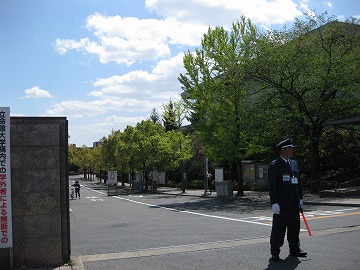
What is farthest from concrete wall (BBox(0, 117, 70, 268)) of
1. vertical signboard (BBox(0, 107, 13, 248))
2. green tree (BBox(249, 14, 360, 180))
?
green tree (BBox(249, 14, 360, 180))

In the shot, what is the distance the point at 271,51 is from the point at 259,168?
14427 millimetres

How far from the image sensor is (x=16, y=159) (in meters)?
6.87

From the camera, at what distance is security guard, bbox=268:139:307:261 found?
702 cm

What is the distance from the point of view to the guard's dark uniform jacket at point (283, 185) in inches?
281

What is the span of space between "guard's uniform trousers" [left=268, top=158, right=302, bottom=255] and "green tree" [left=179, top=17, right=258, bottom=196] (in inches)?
746

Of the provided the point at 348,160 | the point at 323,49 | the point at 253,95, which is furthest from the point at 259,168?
the point at 323,49

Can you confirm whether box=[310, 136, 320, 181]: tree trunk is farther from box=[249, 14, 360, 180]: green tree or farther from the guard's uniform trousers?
the guard's uniform trousers

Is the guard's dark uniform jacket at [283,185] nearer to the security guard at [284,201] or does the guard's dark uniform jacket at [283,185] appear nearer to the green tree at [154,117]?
the security guard at [284,201]

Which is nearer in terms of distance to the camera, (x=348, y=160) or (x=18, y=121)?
(x=18, y=121)

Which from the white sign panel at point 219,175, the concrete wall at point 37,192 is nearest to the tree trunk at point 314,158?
the white sign panel at point 219,175

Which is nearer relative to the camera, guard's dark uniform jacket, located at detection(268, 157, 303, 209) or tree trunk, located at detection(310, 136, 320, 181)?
guard's dark uniform jacket, located at detection(268, 157, 303, 209)

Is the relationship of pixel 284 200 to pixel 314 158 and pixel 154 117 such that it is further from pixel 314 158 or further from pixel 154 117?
pixel 154 117

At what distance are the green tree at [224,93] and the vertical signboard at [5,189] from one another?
2056 cm

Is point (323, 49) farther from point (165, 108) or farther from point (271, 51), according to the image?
point (165, 108)
